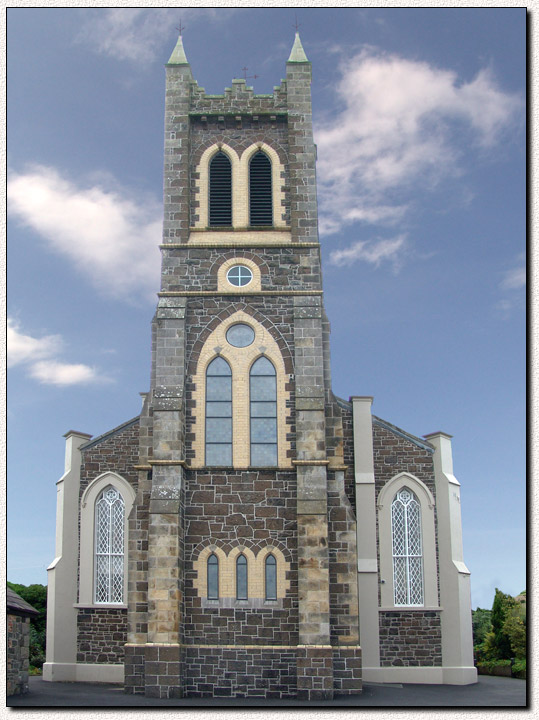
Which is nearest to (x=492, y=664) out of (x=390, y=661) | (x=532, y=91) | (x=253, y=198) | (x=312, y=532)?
(x=390, y=661)

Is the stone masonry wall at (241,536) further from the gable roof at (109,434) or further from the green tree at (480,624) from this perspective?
the green tree at (480,624)

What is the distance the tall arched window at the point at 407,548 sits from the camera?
91.7 ft

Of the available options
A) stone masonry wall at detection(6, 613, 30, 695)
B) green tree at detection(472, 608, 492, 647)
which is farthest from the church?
green tree at detection(472, 608, 492, 647)

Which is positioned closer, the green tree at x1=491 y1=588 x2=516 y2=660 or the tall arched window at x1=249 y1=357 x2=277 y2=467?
the tall arched window at x1=249 y1=357 x2=277 y2=467

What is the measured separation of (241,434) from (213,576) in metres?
4.04

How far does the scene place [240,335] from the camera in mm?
26234

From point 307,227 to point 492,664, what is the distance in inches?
692

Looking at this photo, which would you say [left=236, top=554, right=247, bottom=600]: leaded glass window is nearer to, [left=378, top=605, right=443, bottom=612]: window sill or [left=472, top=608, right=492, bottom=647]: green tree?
[left=378, top=605, right=443, bottom=612]: window sill

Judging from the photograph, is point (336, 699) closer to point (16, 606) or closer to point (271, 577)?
point (271, 577)

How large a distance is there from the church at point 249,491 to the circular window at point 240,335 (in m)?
0.05

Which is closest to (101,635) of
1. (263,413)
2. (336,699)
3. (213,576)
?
(213,576)

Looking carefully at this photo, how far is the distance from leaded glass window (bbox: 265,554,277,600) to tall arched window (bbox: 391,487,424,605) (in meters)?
5.47

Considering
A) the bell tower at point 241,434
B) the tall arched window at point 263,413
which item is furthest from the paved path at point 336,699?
the tall arched window at point 263,413

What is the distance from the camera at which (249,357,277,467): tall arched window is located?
25172 mm
